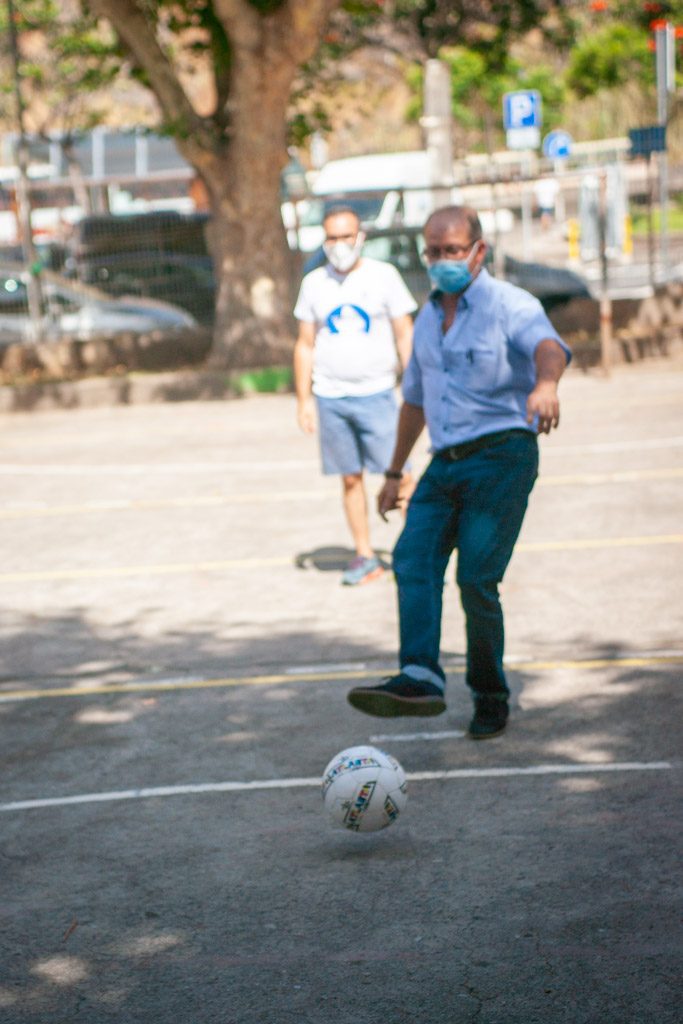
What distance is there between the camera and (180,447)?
1492cm

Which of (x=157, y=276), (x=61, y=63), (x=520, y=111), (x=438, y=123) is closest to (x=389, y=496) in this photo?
(x=438, y=123)

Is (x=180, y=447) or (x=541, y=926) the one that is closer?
(x=541, y=926)

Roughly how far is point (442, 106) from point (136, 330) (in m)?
4.69

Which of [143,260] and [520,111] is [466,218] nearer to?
[143,260]

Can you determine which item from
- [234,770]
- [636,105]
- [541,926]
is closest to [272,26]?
[234,770]

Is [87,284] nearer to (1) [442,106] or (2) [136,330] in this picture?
(2) [136,330]

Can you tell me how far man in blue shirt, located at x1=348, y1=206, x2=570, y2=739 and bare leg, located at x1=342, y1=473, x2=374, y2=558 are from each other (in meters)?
2.82

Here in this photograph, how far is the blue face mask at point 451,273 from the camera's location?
6031 millimetres

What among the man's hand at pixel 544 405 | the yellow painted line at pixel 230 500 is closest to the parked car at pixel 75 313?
the yellow painted line at pixel 230 500

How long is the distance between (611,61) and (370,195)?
21851 millimetres

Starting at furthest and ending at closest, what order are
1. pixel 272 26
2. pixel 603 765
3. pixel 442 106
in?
pixel 442 106, pixel 272 26, pixel 603 765

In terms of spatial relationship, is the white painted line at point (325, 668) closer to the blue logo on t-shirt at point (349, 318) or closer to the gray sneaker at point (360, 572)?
the gray sneaker at point (360, 572)

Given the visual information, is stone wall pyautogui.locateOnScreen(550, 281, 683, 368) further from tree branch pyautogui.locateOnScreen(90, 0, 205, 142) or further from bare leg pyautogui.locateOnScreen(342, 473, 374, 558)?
bare leg pyautogui.locateOnScreen(342, 473, 374, 558)

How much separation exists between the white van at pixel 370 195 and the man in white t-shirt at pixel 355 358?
753 cm
